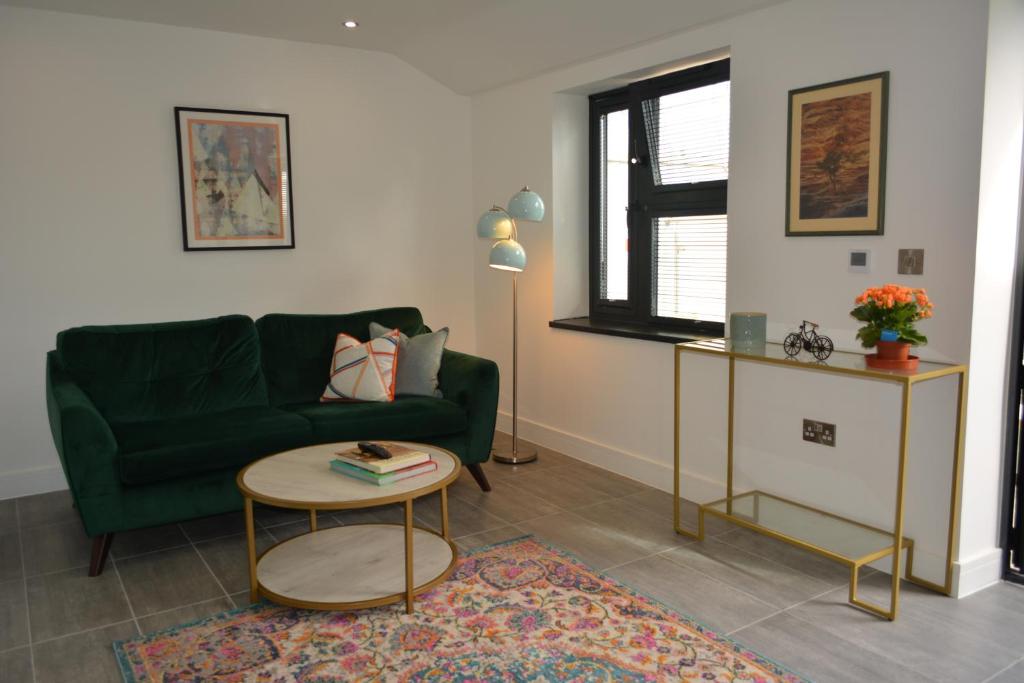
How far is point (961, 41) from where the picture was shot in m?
2.64

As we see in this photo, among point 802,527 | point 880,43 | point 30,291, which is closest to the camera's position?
point 880,43

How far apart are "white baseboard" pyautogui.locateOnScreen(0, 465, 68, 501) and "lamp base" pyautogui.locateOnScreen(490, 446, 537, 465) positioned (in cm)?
234

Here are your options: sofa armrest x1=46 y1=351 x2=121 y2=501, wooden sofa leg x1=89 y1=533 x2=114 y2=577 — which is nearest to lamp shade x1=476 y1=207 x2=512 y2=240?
A: sofa armrest x1=46 y1=351 x2=121 y2=501

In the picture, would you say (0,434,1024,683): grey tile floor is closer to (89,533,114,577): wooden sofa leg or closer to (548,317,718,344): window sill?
(89,533,114,577): wooden sofa leg

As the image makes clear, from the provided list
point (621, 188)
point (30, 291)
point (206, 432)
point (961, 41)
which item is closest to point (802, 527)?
point (961, 41)

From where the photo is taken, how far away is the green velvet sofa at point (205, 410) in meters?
3.12

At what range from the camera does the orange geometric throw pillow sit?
4.05 metres

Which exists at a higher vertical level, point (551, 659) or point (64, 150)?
point (64, 150)

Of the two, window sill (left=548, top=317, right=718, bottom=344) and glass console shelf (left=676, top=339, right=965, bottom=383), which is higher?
glass console shelf (left=676, top=339, right=965, bottom=383)

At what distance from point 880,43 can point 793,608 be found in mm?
2081

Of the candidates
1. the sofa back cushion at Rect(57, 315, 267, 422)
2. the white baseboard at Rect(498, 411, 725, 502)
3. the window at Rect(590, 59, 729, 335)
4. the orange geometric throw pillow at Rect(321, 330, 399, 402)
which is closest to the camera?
the sofa back cushion at Rect(57, 315, 267, 422)

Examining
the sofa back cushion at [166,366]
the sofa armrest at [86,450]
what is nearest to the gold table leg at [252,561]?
the sofa armrest at [86,450]

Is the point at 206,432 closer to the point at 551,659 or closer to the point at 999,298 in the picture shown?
the point at 551,659

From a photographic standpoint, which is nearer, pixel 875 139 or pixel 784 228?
pixel 875 139
